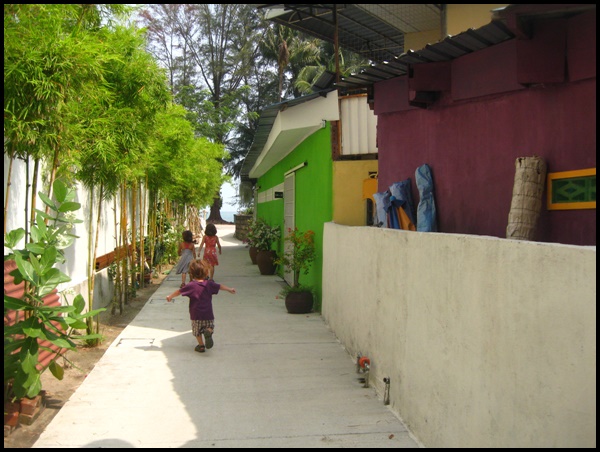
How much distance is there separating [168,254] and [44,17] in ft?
46.3

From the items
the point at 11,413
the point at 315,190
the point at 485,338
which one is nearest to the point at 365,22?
the point at 315,190

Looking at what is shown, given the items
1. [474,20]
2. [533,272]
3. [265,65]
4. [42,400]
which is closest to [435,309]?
[533,272]

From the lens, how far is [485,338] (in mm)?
3576

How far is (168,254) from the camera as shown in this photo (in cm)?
1864

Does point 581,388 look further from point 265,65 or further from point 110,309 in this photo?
point 265,65

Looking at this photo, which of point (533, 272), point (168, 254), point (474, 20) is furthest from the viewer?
point (168, 254)

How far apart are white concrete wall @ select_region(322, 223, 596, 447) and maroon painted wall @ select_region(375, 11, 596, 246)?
83 centimetres

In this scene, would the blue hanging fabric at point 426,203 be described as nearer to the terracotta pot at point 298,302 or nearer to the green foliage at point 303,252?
the terracotta pot at point 298,302

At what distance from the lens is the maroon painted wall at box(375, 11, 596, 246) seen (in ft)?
14.3

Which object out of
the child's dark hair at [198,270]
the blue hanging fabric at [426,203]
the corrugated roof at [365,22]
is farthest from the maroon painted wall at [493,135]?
the child's dark hair at [198,270]

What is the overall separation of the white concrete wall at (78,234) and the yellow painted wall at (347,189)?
3.69m

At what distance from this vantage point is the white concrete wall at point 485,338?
8.82 ft

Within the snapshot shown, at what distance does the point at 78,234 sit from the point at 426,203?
216 inches

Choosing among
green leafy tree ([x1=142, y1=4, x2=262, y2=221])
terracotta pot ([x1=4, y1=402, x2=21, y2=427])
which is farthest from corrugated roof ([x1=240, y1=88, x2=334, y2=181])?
green leafy tree ([x1=142, y1=4, x2=262, y2=221])
